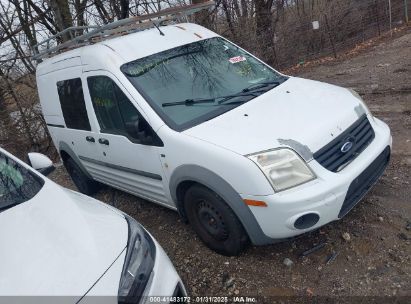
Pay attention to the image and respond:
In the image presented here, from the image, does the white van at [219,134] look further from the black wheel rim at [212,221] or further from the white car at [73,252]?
the white car at [73,252]

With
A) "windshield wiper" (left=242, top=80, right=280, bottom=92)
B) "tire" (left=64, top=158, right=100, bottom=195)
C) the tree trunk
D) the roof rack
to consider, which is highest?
the tree trunk

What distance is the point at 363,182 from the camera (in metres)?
3.11

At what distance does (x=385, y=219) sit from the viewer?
11.3ft

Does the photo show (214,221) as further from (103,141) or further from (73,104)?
(73,104)

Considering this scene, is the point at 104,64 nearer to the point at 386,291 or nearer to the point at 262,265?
the point at 262,265

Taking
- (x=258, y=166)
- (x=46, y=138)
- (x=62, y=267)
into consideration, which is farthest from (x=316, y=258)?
(x=46, y=138)

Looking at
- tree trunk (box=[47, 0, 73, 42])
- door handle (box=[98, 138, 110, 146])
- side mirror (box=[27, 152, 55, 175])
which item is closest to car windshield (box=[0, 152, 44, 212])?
side mirror (box=[27, 152, 55, 175])

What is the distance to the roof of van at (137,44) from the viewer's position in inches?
153

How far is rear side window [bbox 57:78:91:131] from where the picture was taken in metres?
4.45

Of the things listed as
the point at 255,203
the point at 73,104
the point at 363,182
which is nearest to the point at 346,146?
the point at 363,182

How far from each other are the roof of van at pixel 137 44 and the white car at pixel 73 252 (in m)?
1.53

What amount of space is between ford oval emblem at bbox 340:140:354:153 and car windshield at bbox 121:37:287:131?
3.10 feet

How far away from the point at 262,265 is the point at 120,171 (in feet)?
5.88

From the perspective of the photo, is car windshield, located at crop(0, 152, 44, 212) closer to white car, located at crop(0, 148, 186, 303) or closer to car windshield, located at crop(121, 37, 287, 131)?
white car, located at crop(0, 148, 186, 303)
